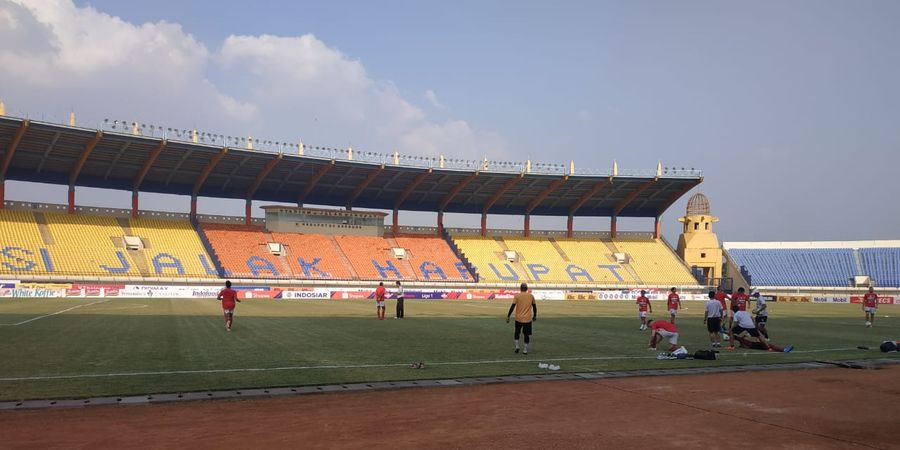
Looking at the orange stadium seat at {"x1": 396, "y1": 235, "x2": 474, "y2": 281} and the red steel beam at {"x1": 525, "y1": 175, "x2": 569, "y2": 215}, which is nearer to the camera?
the orange stadium seat at {"x1": 396, "y1": 235, "x2": 474, "y2": 281}

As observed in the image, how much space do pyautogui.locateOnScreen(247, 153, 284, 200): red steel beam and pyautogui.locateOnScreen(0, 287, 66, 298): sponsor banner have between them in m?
20.0

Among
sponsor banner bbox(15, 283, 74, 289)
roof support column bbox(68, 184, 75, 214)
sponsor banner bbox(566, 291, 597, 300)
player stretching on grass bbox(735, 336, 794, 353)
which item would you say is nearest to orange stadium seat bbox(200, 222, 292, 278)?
roof support column bbox(68, 184, 75, 214)

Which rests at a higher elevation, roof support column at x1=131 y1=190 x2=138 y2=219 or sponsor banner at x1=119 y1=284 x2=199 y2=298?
roof support column at x1=131 y1=190 x2=138 y2=219

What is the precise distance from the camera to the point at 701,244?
76.9m

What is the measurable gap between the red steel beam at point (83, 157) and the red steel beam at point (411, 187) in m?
29.3

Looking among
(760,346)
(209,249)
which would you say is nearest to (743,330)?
(760,346)

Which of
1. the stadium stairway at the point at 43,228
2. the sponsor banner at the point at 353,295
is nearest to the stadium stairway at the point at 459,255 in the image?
the sponsor banner at the point at 353,295

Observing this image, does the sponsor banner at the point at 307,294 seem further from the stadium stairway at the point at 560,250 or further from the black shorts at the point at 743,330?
the black shorts at the point at 743,330

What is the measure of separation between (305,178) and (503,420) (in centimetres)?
5690

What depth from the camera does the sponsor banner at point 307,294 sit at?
51781mm

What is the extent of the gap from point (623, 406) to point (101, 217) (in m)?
61.3

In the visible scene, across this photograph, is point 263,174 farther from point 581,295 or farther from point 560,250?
point 560,250

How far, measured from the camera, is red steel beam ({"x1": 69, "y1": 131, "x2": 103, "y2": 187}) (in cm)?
4894

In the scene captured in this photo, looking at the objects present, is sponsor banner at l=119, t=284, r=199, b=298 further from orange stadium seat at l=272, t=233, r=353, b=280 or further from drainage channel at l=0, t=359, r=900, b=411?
drainage channel at l=0, t=359, r=900, b=411
